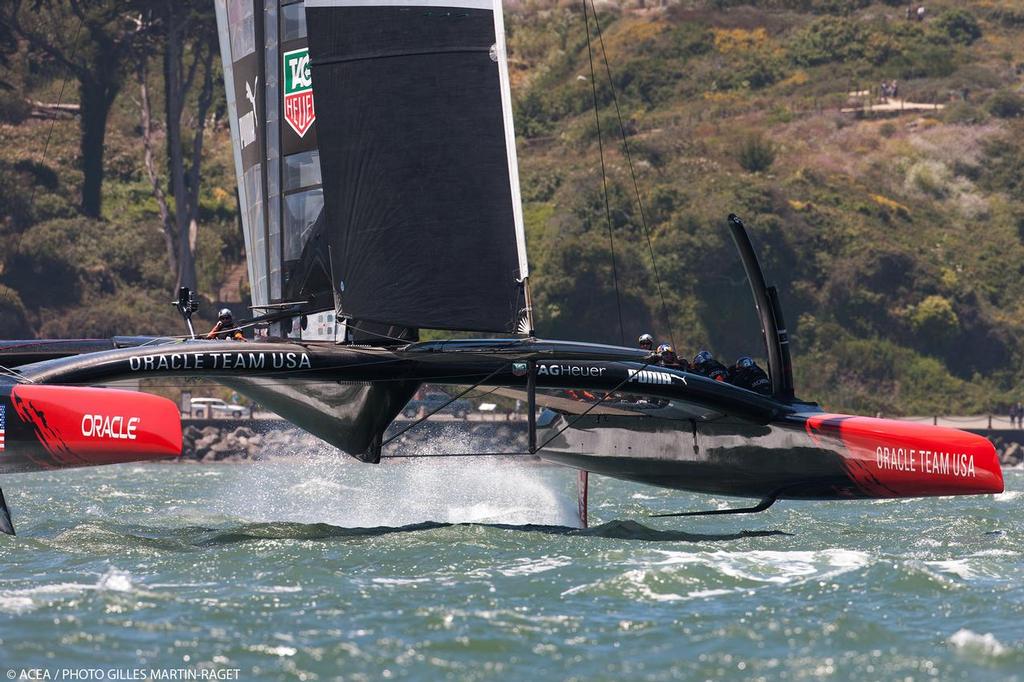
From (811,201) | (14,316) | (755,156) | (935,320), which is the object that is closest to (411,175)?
(14,316)

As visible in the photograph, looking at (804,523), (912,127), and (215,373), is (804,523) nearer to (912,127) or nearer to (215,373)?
(215,373)

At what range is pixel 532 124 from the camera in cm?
4303

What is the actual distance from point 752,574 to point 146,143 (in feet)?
97.9

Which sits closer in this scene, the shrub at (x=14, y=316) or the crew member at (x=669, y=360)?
the crew member at (x=669, y=360)

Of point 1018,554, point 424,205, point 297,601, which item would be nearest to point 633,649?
point 297,601

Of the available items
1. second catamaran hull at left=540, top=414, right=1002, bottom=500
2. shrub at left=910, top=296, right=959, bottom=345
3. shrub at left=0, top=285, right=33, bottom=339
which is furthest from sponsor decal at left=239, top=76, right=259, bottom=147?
shrub at left=910, top=296, right=959, bottom=345

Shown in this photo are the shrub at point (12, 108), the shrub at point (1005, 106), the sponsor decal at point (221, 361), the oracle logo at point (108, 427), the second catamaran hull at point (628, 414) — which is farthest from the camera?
the shrub at point (1005, 106)

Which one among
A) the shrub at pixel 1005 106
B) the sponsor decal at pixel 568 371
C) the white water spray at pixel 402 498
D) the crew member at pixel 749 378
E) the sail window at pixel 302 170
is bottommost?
the white water spray at pixel 402 498

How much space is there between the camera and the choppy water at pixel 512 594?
253 inches

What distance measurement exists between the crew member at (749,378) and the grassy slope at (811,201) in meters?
21.8

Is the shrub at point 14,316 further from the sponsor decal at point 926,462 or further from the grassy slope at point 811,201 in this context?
the sponsor decal at point 926,462

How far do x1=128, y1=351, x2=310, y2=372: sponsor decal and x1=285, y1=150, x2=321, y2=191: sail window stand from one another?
3.06 m


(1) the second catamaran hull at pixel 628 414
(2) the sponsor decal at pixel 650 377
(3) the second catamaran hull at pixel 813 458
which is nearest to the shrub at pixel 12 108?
(1) the second catamaran hull at pixel 628 414

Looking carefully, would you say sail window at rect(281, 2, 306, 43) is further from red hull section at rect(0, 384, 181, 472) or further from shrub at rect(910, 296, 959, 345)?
shrub at rect(910, 296, 959, 345)
